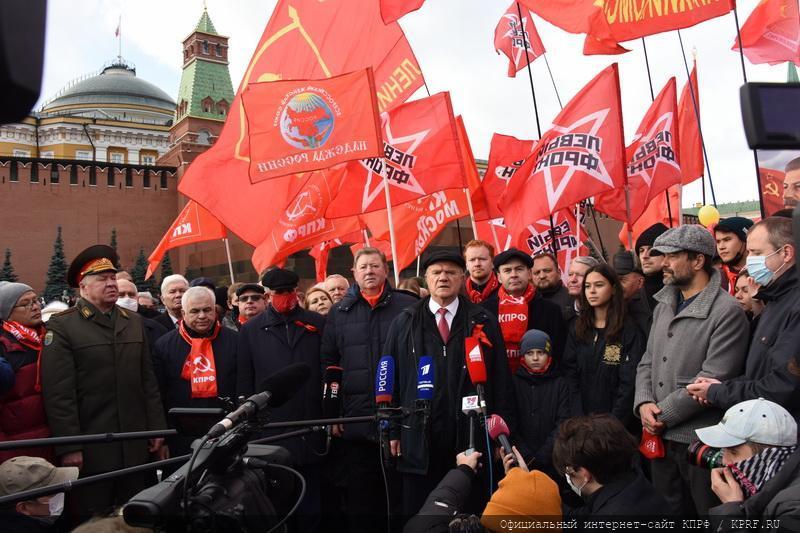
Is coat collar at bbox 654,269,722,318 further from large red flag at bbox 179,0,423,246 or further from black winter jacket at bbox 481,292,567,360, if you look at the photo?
large red flag at bbox 179,0,423,246

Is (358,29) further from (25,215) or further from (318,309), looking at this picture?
(25,215)

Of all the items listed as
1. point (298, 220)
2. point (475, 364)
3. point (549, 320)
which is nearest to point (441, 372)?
point (475, 364)

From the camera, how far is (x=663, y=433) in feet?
12.5

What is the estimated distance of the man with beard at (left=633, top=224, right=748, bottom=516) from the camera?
3637 millimetres

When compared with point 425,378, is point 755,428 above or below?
below

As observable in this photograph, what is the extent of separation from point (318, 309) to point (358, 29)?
348cm

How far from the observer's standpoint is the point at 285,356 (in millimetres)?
4832

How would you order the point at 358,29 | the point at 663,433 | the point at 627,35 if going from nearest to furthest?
the point at 663,433 → the point at 627,35 → the point at 358,29

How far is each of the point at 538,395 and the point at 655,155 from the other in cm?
440

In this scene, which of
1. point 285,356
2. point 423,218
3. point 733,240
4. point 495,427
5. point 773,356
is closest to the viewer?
point 773,356

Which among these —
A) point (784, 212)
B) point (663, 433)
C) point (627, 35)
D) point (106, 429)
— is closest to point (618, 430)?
point (663, 433)

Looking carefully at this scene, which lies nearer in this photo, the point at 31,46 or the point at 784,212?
the point at 31,46

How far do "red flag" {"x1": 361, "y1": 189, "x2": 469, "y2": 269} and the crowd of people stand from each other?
324 cm

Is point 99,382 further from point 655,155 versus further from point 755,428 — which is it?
point 655,155
